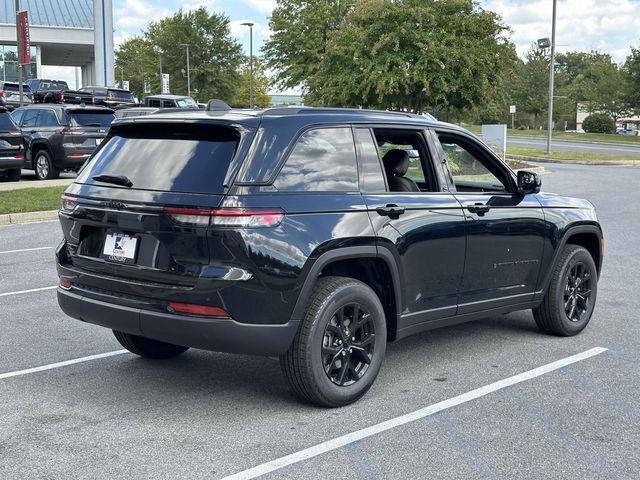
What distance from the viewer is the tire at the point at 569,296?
643 centimetres

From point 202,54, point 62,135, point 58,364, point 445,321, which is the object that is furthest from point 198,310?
point 202,54

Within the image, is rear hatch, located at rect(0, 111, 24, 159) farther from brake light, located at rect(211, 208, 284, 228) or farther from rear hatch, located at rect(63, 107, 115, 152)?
brake light, located at rect(211, 208, 284, 228)

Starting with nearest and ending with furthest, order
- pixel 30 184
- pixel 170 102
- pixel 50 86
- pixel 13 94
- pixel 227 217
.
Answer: pixel 227 217, pixel 30 184, pixel 170 102, pixel 13 94, pixel 50 86

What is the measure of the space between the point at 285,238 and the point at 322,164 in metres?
0.65

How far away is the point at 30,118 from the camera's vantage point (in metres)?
20.5

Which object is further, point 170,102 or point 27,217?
point 170,102

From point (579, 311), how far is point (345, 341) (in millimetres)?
2764

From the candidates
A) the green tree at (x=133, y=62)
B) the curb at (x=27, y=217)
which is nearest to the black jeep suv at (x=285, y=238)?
the curb at (x=27, y=217)

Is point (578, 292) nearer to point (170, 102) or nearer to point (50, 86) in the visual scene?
point (170, 102)

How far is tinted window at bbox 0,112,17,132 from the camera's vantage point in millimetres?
18328

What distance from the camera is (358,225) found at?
4809mm

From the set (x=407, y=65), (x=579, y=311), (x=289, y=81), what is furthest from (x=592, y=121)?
(x=579, y=311)

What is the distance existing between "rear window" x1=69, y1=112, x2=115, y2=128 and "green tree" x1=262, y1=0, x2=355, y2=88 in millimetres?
23414

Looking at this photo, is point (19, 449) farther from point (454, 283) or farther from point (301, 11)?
point (301, 11)
